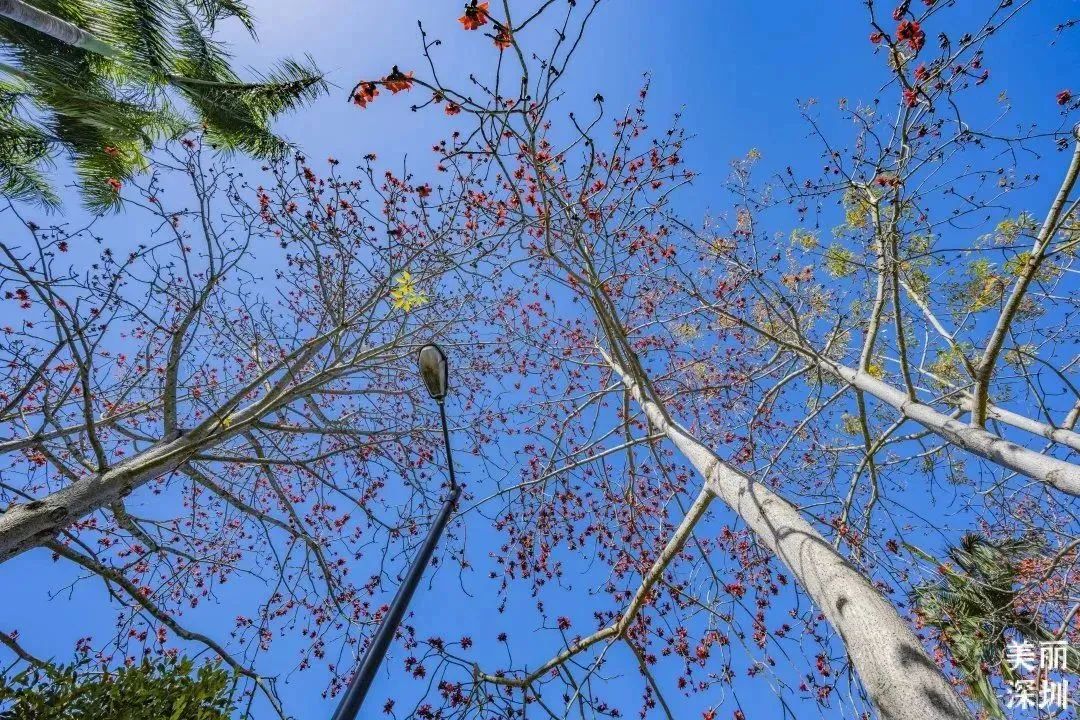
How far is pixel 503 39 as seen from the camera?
267cm

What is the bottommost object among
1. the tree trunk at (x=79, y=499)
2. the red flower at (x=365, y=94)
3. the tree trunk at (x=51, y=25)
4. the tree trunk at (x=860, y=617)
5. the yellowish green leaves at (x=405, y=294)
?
the tree trunk at (x=860, y=617)

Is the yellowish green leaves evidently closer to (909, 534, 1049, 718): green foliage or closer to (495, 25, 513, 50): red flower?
(495, 25, 513, 50): red flower

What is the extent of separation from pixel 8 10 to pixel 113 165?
174 centimetres

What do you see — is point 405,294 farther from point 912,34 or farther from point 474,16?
point 912,34

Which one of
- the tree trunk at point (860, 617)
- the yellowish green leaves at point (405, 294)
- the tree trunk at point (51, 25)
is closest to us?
the tree trunk at point (860, 617)

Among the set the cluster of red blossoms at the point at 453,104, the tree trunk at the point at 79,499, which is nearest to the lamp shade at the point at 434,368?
the cluster of red blossoms at the point at 453,104

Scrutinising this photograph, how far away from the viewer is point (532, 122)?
343 cm

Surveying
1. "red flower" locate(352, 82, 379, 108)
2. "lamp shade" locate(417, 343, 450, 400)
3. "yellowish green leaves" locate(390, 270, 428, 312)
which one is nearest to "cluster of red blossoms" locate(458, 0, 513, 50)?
"red flower" locate(352, 82, 379, 108)

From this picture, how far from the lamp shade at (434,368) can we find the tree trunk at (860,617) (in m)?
2.31

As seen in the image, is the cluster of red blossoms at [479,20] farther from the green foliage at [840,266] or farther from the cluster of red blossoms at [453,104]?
the green foliage at [840,266]

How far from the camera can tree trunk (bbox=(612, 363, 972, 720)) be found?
6.25 ft

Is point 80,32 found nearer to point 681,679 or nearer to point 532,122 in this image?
point 532,122

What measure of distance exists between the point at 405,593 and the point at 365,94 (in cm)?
295

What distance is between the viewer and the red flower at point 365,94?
2.92 meters
